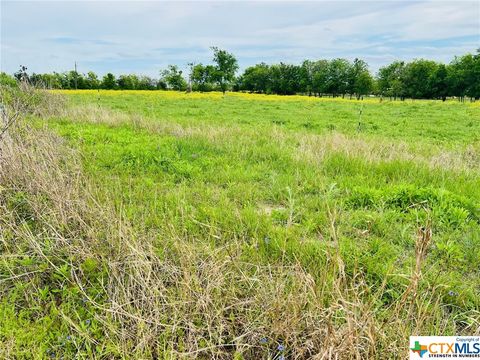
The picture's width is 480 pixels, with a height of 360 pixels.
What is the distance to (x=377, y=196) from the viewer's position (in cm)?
484

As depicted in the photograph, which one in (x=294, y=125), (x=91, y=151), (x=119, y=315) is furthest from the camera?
(x=294, y=125)

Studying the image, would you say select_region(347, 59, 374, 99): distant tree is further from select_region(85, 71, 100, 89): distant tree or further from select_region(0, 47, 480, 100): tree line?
select_region(85, 71, 100, 89): distant tree

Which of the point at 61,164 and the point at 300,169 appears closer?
the point at 61,164

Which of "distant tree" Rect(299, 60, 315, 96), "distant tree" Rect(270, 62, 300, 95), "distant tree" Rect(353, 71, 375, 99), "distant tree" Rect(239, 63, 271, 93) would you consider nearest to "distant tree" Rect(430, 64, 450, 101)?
"distant tree" Rect(353, 71, 375, 99)

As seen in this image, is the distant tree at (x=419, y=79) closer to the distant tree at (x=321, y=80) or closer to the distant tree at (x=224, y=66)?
the distant tree at (x=321, y=80)

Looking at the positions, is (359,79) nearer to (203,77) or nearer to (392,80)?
(392,80)

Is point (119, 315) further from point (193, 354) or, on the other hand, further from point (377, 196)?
point (377, 196)

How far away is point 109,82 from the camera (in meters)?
73.8

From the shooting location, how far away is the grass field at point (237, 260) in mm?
2342

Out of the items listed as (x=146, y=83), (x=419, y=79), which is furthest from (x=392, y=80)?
(x=146, y=83)

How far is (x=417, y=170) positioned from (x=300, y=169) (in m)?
2.11

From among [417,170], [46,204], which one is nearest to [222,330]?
[46,204]

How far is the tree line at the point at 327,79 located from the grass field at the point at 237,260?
61.5 m

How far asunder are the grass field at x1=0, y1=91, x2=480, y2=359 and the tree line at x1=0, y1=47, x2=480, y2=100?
61.5 m
